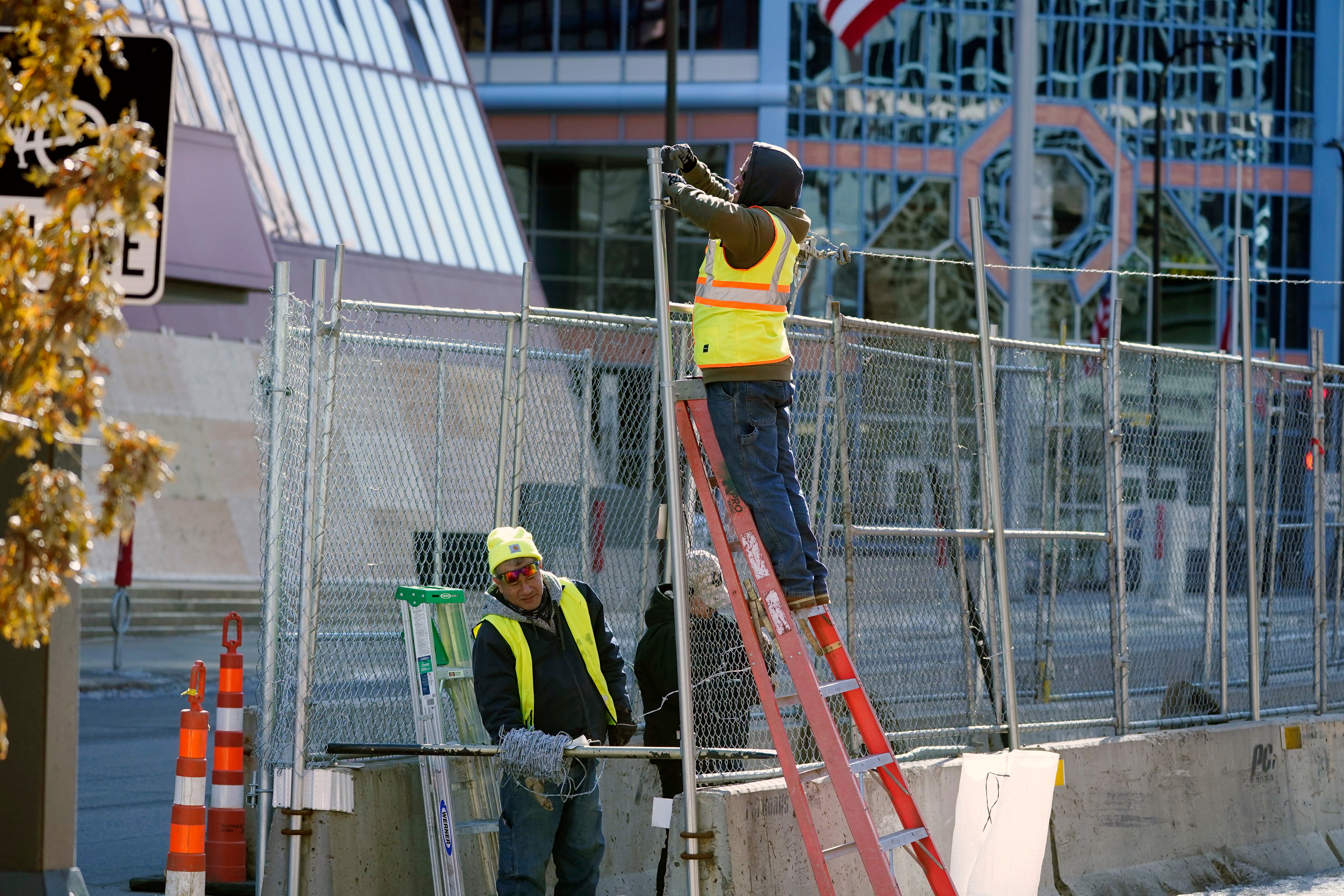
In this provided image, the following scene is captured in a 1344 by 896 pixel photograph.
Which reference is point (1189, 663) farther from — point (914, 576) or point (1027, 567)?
point (914, 576)

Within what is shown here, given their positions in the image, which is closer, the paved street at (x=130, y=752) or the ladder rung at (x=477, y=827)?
the ladder rung at (x=477, y=827)

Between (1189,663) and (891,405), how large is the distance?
3246 millimetres

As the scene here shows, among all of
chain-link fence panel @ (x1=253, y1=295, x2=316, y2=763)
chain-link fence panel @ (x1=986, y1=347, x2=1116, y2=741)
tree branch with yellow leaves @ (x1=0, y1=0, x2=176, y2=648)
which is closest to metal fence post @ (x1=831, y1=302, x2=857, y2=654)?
chain-link fence panel @ (x1=986, y1=347, x2=1116, y2=741)

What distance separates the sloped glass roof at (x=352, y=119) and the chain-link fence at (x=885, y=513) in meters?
21.1

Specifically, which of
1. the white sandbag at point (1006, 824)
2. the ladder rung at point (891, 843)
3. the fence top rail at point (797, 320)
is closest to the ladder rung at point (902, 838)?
the ladder rung at point (891, 843)

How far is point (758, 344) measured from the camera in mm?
6398

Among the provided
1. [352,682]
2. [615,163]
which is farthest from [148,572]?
[615,163]

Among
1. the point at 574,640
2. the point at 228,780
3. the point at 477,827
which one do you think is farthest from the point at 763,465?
the point at 228,780

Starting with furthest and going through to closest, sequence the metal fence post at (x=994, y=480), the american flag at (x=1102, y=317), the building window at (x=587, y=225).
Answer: the building window at (x=587, y=225) < the american flag at (x=1102, y=317) < the metal fence post at (x=994, y=480)

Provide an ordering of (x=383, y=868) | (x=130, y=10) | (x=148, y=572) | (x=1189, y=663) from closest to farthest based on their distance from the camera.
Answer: (x=383, y=868), (x=1189, y=663), (x=148, y=572), (x=130, y=10)

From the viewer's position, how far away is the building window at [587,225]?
52812 mm

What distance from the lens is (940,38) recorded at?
4925cm

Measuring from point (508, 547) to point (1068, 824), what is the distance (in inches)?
130

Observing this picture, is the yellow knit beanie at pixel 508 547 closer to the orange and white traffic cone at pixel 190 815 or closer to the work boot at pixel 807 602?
the work boot at pixel 807 602
